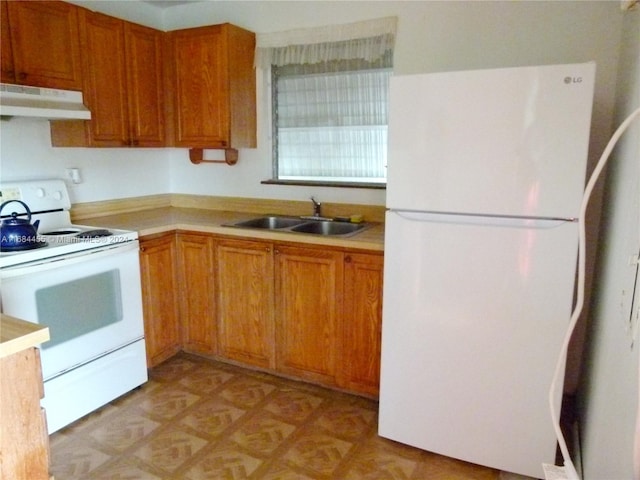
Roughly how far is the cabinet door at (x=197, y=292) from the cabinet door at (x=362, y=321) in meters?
0.89

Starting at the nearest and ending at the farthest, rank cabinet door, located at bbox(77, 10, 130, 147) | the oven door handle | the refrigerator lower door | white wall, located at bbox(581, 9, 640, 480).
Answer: white wall, located at bbox(581, 9, 640, 480)
the refrigerator lower door
the oven door handle
cabinet door, located at bbox(77, 10, 130, 147)

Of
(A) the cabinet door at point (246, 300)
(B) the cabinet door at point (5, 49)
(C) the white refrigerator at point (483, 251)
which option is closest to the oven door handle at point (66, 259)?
(A) the cabinet door at point (246, 300)

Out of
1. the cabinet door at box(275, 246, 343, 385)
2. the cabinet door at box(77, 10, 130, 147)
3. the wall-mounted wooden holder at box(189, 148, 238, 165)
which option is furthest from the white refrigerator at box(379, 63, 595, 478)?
the cabinet door at box(77, 10, 130, 147)

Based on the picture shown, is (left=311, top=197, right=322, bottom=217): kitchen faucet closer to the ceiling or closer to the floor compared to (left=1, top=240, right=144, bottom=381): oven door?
closer to the ceiling

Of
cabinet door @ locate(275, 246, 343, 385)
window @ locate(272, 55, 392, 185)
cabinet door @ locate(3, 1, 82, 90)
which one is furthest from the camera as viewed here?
window @ locate(272, 55, 392, 185)

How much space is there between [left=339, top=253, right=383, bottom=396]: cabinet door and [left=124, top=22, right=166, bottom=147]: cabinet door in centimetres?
159

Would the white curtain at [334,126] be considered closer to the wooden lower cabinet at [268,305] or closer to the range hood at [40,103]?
the wooden lower cabinet at [268,305]

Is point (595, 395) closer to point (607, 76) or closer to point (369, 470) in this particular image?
point (369, 470)

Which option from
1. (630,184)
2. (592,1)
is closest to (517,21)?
(592,1)

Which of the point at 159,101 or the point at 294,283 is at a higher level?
the point at 159,101

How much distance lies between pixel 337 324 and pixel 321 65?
1604 millimetres

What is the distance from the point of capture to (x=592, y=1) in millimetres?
2201

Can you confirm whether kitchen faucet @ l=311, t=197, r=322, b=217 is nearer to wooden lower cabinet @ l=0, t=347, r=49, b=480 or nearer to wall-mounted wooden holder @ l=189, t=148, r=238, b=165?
wall-mounted wooden holder @ l=189, t=148, r=238, b=165

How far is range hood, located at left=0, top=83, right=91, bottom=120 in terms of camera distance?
6.90 ft
